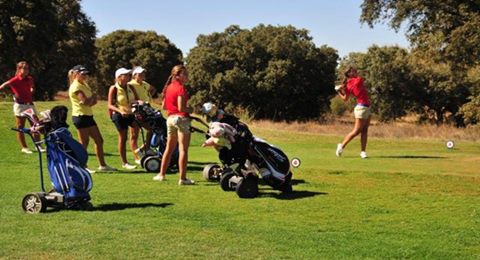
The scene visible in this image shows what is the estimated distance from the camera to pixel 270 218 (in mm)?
7023

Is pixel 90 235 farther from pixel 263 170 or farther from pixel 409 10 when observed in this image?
pixel 409 10

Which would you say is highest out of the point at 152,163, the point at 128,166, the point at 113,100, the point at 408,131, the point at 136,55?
the point at 136,55

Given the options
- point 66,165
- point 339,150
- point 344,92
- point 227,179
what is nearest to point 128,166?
point 227,179

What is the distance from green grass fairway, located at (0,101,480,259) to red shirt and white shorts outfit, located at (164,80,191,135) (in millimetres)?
974

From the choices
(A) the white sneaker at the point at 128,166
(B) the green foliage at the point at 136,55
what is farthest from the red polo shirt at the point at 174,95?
(B) the green foliage at the point at 136,55

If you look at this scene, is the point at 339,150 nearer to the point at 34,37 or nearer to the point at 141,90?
the point at 141,90

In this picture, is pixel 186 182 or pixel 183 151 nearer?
pixel 183 151

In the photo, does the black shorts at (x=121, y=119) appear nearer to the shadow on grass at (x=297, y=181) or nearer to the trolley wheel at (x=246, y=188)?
the shadow on grass at (x=297, y=181)

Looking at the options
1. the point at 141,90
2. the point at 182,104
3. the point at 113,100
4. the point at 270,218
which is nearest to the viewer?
the point at 270,218

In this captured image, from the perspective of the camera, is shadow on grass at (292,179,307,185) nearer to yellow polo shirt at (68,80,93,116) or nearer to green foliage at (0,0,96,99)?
yellow polo shirt at (68,80,93,116)

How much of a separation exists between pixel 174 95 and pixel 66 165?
2437mm

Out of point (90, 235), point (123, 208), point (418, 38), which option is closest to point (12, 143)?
point (123, 208)

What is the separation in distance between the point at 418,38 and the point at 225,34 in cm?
2846

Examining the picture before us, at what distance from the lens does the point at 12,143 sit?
53.2 ft
